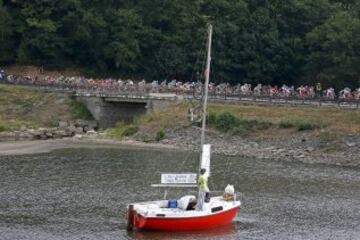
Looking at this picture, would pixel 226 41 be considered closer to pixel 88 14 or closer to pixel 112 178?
pixel 88 14

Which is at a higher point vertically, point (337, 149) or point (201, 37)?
point (201, 37)

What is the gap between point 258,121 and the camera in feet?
296

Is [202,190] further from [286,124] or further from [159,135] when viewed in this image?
[159,135]

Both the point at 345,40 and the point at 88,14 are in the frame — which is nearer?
the point at 345,40

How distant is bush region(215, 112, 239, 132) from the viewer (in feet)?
298

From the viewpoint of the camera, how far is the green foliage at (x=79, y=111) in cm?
10379

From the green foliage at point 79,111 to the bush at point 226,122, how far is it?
18497mm

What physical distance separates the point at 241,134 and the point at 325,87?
29.8 meters

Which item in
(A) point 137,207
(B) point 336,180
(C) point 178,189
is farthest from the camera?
(B) point 336,180

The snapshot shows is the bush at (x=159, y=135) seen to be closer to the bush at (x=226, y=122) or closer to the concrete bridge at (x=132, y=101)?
the bush at (x=226, y=122)

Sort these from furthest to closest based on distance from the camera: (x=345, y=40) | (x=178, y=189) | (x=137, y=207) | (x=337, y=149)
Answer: (x=345, y=40) → (x=337, y=149) → (x=178, y=189) → (x=137, y=207)

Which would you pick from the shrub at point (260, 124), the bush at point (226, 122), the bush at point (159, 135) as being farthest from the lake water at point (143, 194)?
the bush at point (226, 122)

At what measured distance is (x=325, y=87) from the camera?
116 m

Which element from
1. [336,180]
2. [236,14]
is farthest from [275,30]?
[336,180]
